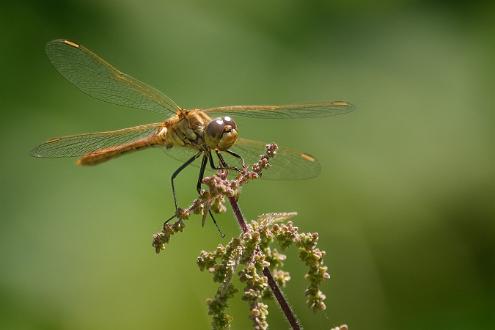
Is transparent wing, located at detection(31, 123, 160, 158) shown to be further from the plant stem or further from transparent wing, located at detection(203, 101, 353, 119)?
the plant stem

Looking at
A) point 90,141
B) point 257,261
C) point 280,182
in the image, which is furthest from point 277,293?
point 280,182

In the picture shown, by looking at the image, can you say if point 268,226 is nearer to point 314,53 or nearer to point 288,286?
point 288,286

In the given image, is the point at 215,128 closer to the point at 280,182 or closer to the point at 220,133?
the point at 220,133

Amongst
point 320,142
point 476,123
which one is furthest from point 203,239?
point 476,123

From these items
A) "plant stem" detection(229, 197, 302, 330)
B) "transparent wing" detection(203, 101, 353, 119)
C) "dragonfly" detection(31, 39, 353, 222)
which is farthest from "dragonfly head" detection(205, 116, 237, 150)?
"plant stem" detection(229, 197, 302, 330)

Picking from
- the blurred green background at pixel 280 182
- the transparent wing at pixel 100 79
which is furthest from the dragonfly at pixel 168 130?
the blurred green background at pixel 280 182

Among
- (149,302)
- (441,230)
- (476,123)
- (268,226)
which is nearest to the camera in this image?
(268,226)
